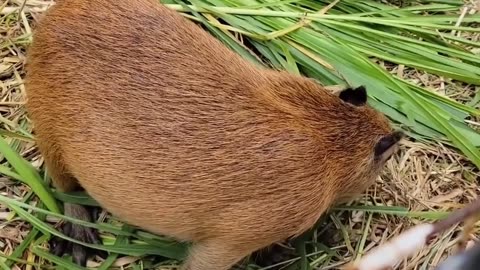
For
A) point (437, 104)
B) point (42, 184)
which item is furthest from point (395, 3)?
point (42, 184)

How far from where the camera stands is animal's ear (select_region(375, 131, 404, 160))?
93.7 inches

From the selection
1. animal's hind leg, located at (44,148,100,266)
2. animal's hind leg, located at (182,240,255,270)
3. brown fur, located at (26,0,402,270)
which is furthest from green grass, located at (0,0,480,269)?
brown fur, located at (26,0,402,270)

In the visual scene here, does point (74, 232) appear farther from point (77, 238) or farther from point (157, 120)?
point (157, 120)

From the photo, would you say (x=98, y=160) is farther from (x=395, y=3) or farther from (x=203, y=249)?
(x=395, y=3)

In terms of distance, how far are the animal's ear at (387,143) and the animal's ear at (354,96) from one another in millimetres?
148

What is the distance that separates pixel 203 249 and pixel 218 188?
1.03 ft

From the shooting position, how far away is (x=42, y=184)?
109 inches

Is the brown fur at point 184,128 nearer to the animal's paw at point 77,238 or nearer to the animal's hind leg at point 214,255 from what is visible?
the animal's hind leg at point 214,255

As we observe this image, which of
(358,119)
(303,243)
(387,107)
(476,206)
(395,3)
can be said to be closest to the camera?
(476,206)

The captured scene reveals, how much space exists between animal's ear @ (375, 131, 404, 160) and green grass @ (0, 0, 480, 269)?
414 millimetres

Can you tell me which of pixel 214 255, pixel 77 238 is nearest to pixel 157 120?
pixel 214 255

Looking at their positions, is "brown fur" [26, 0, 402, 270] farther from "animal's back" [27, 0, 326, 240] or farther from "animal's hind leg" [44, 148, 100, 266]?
"animal's hind leg" [44, 148, 100, 266]

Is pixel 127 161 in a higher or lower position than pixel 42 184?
higher

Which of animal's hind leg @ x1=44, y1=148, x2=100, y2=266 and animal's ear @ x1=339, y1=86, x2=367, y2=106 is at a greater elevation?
animal's ear @ x1=339, y1=86, x2=367, y2=106
